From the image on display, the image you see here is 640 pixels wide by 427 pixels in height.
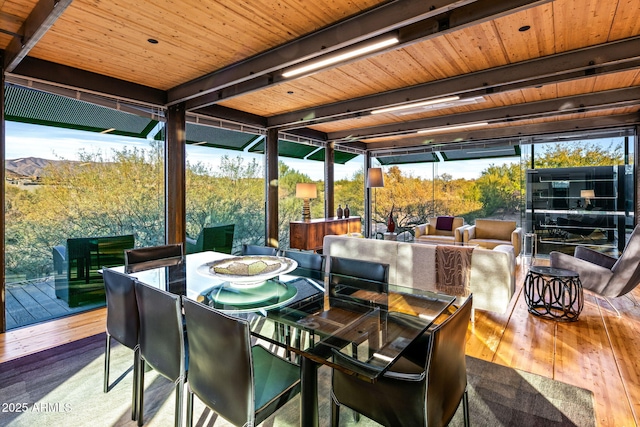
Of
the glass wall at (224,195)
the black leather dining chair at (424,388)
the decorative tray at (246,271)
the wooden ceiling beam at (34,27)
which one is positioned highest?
the wooden ceiling beam at (34,27)

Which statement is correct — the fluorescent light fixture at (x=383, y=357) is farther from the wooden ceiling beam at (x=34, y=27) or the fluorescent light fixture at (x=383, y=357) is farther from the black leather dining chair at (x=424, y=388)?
the wooden ceiling beam at (x=34, y=27)

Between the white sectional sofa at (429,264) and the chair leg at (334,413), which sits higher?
the white sectional sofa at (429,264)

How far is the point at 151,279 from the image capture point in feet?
7.79

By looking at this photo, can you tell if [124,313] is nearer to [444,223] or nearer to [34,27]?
[34,27]

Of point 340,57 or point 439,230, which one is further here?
point 439,230

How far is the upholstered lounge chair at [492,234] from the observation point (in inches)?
227

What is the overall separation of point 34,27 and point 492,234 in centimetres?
690

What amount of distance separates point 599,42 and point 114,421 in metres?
4.90

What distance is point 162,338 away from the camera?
1679mm

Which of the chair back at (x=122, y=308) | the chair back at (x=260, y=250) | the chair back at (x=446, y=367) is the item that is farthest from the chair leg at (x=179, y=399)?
the chair back at (x=260, y=250)

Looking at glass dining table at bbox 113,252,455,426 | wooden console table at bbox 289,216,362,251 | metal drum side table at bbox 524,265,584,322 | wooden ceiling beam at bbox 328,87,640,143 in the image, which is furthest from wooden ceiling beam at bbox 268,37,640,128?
glass dining table at bbox 113,252,455,426

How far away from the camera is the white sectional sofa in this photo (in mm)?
3170

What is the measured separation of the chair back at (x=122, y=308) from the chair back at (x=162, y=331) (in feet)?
0.31

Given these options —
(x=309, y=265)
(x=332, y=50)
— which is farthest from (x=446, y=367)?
(x=332, y=50)
